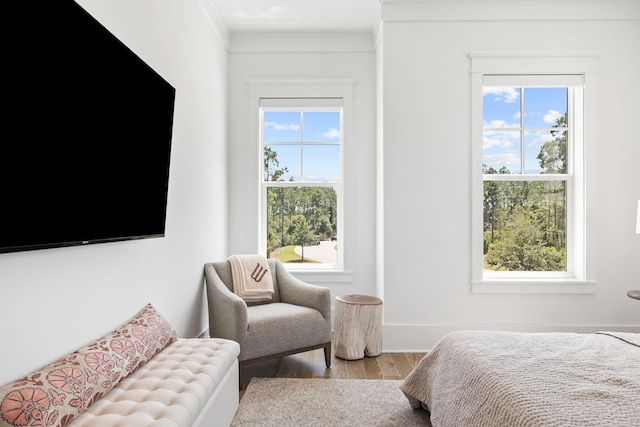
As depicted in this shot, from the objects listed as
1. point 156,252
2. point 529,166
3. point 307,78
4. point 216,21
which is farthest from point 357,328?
point 216,21

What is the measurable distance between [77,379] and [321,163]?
3.10m

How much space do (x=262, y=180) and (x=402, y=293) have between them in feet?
5.80

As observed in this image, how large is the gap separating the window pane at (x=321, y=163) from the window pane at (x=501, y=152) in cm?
140

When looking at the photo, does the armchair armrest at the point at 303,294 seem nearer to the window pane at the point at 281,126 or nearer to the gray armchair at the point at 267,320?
the gray armchair at the point at 267,320

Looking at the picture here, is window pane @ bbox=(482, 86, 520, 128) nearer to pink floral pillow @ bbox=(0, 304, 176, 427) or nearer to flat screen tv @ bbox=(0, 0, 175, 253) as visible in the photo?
flat screen tv @ bbox=(0, 0, 175, 253)

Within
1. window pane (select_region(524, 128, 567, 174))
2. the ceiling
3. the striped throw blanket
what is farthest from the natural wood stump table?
the ceiling

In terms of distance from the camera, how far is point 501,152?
12.0ft

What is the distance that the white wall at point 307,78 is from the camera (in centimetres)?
411

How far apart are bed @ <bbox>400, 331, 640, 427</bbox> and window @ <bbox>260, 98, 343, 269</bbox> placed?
6.95 feet

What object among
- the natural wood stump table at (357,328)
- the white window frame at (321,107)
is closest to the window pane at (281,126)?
the white window frame at (321,107)

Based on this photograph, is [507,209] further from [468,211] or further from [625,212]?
[625,212]

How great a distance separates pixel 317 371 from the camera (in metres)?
3.02

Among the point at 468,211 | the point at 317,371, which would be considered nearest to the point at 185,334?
the point at 317,371

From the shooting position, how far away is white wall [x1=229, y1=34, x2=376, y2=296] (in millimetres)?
4109
